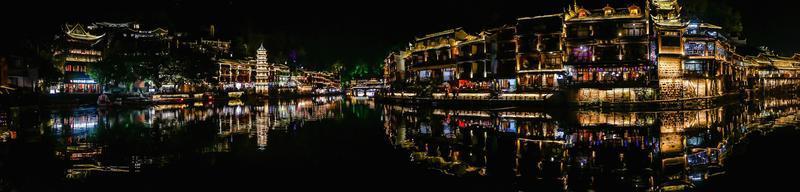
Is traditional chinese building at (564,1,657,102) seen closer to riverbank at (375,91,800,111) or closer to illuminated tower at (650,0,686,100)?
illuminated tower at (650,0,686,100)

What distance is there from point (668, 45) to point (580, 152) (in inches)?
1245

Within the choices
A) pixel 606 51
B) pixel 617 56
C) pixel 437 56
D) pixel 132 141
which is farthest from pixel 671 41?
pixel 132 141

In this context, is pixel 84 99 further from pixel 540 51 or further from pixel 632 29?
pixel 632 29

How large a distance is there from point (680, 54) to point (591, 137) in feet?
90.4

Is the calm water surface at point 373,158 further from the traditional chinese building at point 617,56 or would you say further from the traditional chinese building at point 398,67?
the traditional chinese building at point 398,67

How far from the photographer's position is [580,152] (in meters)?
→ 15.0

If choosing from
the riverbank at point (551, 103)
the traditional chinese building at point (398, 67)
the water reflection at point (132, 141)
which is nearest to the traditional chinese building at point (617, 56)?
the riverbank at point (551, 103)

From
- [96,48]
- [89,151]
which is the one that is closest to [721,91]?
[89,151]

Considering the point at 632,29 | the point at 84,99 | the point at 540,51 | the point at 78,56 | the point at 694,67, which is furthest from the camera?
the point at 78,56

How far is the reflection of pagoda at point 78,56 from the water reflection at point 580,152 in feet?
191

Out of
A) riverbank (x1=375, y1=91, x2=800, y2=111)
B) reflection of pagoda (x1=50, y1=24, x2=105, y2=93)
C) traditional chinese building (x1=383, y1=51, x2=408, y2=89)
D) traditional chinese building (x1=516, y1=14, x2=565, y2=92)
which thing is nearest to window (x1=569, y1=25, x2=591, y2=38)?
traditional chinese building (x1=516, y1=14, x2=565, y2=92)

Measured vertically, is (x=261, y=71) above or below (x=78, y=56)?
below

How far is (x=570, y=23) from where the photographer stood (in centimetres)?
4412

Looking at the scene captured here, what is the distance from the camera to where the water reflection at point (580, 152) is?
A: 36.2 feet
